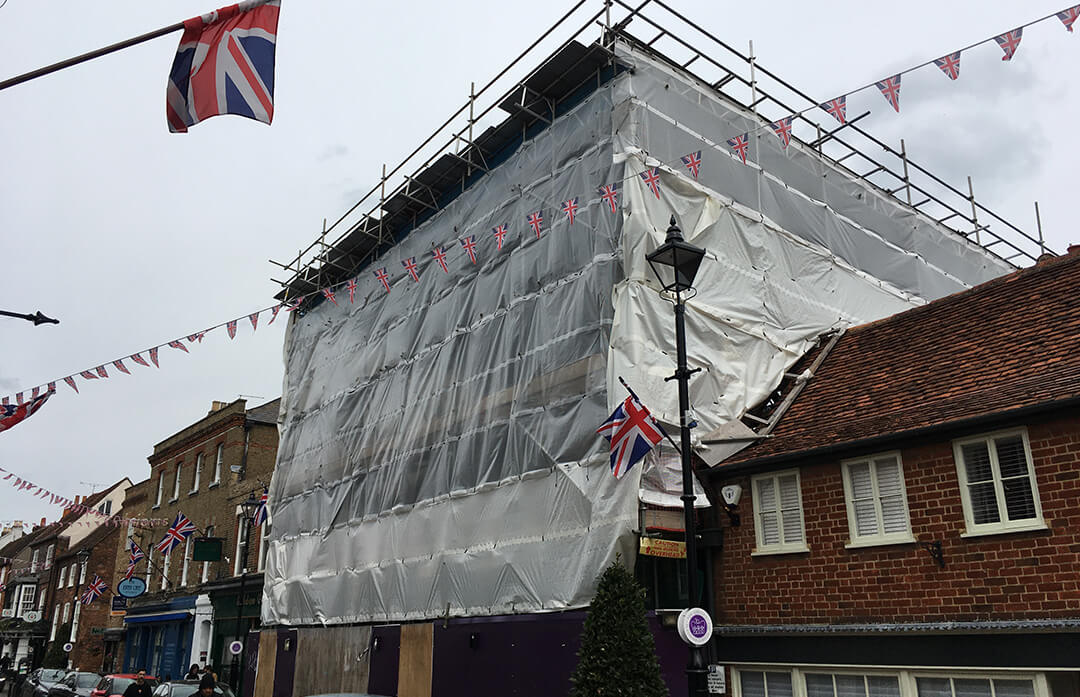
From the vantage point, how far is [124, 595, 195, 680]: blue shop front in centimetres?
3142

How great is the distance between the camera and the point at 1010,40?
1042cm

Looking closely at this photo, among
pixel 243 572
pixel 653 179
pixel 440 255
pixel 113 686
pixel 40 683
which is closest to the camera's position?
pixel 653 179

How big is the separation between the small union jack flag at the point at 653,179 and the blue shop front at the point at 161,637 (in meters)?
24.4

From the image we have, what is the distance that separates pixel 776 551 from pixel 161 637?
2928 centimetres

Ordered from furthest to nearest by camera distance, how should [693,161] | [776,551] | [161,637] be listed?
[161,637]
[693,161]
[776,551]

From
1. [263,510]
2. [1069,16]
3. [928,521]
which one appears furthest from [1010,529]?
[263,510]

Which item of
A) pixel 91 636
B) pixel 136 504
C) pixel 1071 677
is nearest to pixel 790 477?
pixel 1071 677

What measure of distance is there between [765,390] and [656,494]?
11.2 feet

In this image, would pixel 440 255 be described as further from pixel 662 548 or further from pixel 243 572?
pixel 243 572

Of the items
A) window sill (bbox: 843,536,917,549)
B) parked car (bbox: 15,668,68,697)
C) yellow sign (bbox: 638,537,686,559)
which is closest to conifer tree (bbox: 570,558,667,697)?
yellow sign (bbox: 638,537,686,559)

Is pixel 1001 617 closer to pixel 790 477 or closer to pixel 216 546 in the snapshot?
pixel 790 477

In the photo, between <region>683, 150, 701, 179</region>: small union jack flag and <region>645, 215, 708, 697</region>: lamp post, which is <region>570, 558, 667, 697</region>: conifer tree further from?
<region>683, 150, 701, 179</region>: small union jack flag

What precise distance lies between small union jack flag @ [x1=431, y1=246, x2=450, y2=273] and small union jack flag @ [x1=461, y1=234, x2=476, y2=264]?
0.55m

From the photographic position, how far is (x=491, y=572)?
15336 mm
